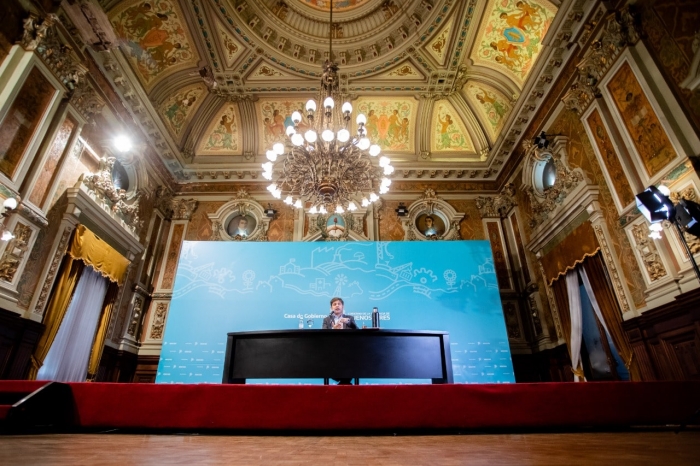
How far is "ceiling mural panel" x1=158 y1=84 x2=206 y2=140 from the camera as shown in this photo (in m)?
8.59

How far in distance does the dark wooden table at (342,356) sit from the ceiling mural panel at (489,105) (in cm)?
714

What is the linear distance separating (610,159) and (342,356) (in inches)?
215

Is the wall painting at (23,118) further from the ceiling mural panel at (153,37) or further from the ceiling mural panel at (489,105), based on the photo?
the ceiling mural panel at (489,105)

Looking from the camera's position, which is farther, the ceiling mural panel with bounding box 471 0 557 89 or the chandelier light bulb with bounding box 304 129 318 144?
the ceiling mural panel with bounding box 471 0 557 89

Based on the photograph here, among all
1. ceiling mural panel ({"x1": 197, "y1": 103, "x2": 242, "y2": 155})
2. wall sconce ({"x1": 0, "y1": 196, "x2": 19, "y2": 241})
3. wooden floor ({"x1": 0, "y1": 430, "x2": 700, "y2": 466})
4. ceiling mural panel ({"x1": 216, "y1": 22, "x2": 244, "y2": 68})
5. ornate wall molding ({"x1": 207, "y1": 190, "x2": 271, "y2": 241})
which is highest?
ceiling mural panel ({"x1": 216, "y1": 22, "x2": 244, "y2": 68})

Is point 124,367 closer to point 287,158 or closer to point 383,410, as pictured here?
point 287,158

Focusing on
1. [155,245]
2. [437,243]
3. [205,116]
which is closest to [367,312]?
[437,243]

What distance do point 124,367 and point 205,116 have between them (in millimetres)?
6663

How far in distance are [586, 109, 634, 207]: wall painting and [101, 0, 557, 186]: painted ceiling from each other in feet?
7.76

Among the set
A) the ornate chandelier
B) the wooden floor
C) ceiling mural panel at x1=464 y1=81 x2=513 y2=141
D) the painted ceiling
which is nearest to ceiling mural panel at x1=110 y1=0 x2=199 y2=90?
the painted ceiling

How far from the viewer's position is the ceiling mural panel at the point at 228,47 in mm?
8070

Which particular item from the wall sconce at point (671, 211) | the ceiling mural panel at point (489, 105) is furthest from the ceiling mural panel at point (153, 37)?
the wall sconce at point (671, 211)

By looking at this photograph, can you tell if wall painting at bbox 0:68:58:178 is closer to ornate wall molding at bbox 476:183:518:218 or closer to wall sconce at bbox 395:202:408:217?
wall sconce at bbox 395:202:408:217

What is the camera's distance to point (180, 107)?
29.2ft
